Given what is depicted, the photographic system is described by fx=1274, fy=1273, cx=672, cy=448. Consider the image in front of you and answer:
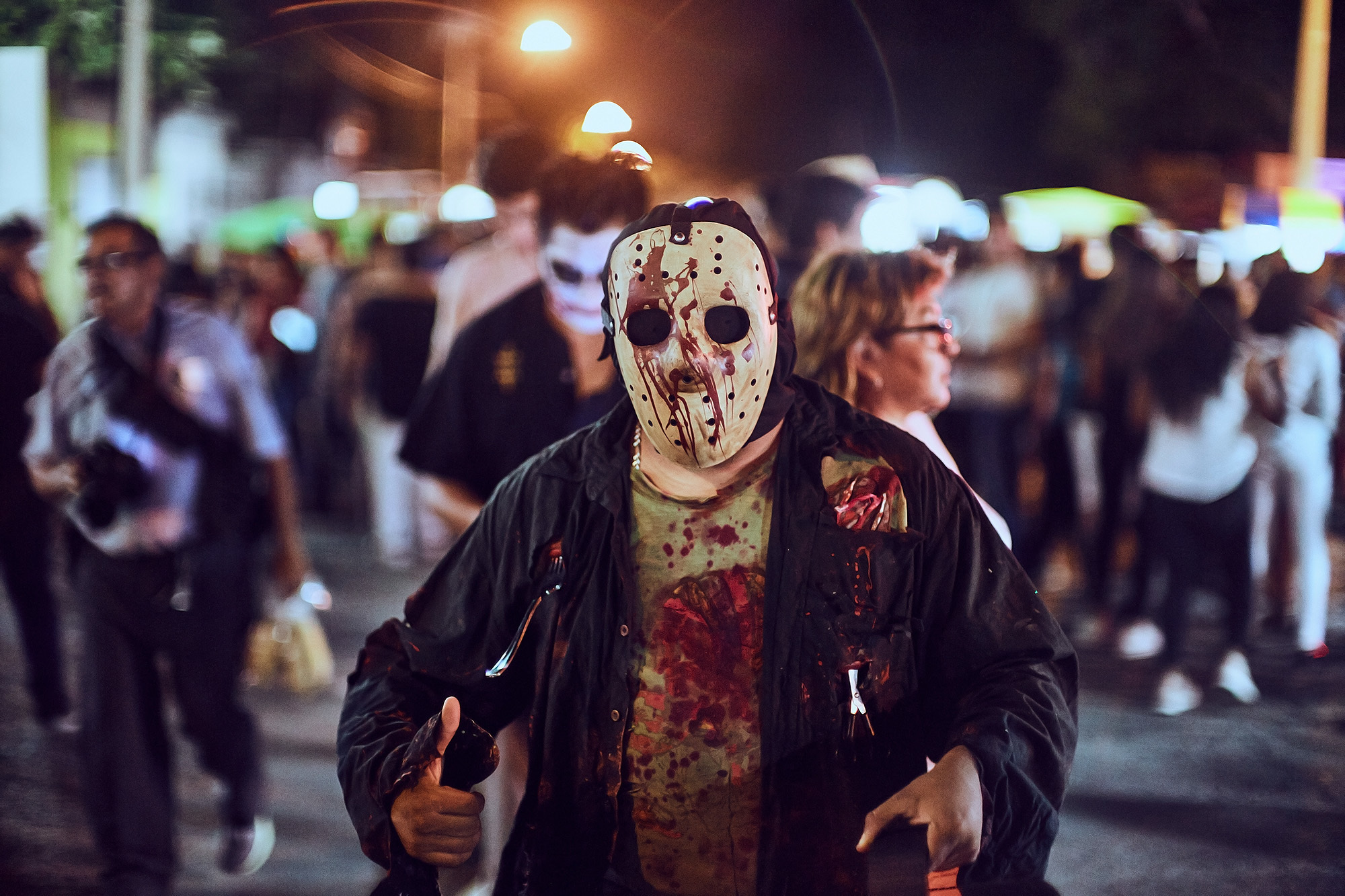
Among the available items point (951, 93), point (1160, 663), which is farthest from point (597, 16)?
point (951, 93)

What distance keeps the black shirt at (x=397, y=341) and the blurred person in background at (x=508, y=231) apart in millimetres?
3745

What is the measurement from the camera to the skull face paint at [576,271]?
3.21 metres

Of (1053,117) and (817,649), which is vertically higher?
(1053,117)

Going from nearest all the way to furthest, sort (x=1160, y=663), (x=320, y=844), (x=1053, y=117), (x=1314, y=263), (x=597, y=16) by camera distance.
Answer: (x=597, y=16) < (x=320, y=844) < (x=1160, y=663) < (x=1314, y=263) < (x=1053, y=117)

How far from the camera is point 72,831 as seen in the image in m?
4.67

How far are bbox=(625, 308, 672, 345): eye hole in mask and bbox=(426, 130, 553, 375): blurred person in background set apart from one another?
7.07 ft

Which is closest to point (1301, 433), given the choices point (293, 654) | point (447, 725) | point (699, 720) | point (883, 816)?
point (293, 654)

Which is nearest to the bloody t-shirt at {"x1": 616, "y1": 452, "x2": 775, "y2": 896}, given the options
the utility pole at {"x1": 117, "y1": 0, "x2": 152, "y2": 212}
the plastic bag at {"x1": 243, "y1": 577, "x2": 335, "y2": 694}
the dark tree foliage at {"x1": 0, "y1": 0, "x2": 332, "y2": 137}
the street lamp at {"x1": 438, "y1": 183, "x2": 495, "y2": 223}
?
the dark tree foliage at {"x1": 0, "y1": 0, "x2": 332, "y2": 137}

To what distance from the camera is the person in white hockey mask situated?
73.0 inches

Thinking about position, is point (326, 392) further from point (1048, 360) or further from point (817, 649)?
point (817, 649)

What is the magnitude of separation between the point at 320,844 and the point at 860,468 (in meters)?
3.24

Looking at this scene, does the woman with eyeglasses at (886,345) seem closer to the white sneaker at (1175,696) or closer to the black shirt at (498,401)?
the black shirt at (498,401)

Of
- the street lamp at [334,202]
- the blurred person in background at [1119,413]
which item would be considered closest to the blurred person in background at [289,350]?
the blurred person in background at [1119,413]

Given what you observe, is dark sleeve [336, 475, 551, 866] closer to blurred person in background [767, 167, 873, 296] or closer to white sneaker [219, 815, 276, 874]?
white sneaker [219, 815, 276, 874]
